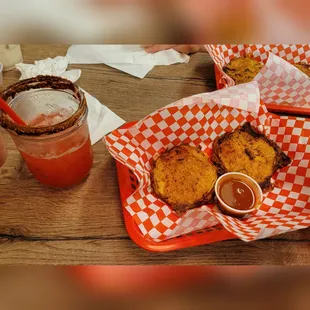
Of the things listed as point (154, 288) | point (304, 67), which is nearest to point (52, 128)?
point (154, 288)

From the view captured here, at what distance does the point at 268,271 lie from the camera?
35 cm

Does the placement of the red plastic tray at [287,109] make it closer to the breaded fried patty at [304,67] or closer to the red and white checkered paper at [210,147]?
the red and white checkered paper at [210,147]

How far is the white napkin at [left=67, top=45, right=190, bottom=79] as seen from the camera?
1.89m

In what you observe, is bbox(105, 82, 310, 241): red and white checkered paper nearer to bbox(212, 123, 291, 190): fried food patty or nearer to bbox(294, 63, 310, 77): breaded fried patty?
bbox(212, 123, 291, 190): fried food patty

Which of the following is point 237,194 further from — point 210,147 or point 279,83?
point 279,83

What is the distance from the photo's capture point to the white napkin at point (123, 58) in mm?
1888

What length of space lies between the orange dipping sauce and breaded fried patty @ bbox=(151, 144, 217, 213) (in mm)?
55

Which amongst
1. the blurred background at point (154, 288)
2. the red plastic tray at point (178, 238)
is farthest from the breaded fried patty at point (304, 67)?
the blurred background at point (154, 288)

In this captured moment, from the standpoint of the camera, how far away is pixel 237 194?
133cm

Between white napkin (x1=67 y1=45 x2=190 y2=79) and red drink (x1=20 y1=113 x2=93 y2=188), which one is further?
white napkin (x1=67 y1=45 x2=190 y2=79)

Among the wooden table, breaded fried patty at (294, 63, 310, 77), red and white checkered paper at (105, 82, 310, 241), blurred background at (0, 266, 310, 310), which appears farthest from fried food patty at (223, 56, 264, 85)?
blurred background at (0, 266, 310, 310)
